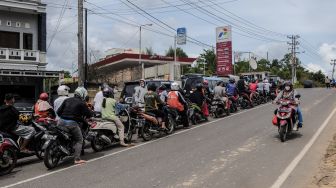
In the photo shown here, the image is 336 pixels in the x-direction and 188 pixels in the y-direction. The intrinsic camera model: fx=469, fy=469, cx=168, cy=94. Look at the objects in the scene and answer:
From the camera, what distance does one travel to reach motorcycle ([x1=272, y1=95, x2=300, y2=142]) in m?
13.4

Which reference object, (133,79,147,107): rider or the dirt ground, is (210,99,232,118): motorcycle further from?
the dirt ground

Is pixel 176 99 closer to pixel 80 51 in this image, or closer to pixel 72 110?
pixel 80 51

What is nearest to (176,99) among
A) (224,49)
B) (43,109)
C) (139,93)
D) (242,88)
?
(139,93)

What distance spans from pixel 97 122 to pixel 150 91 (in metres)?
2.99

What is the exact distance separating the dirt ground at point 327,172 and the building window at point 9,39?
2260 cm

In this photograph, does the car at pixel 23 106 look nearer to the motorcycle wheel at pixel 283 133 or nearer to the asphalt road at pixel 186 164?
the asphalt road at pixel 186 164

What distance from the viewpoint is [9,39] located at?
1150 inches

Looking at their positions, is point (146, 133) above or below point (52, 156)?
above

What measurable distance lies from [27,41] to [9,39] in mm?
1286

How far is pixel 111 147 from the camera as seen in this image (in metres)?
13.3

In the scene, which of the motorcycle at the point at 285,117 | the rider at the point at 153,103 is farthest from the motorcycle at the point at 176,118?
the motorcycle at the point at 285,117

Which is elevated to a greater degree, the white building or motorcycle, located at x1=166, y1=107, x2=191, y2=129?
the white building

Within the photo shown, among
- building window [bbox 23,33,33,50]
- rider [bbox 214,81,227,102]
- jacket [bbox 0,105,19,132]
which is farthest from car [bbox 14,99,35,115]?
building window [bbox 23,33,33,50]

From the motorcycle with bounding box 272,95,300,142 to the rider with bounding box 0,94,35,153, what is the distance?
6.95m
